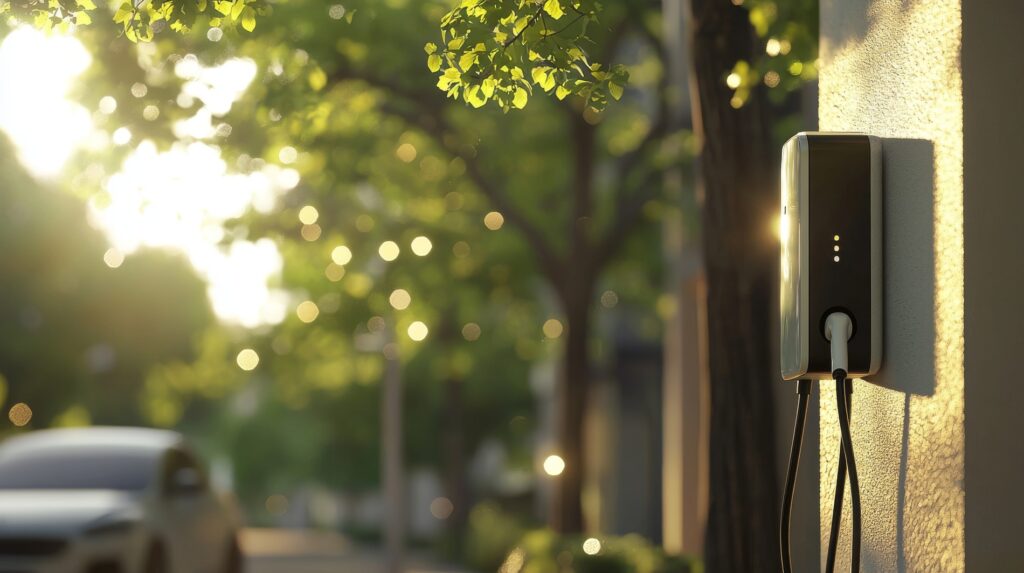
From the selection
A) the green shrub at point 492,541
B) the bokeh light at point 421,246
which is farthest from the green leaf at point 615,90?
the green shrub at point 492,541

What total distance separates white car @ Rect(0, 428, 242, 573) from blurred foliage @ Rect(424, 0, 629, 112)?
5768mm

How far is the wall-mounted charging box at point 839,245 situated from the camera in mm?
3633

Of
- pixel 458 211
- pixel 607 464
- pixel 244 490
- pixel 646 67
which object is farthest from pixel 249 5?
pixel 244 490

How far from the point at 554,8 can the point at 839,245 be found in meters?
1.71

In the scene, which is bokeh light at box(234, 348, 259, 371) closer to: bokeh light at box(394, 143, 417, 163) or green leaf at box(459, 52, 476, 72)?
bokeh light at box(394, 143, 417, 163)

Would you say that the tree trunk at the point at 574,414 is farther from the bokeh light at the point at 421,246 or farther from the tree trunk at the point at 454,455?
the tree trunk at the point at 454,455

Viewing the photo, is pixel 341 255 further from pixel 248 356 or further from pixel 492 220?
pixel 248 356

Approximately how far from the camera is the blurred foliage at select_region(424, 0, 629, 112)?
502 cm

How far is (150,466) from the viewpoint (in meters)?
11.3

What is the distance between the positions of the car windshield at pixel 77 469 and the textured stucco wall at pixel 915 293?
7.99 m

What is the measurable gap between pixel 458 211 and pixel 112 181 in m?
8.76

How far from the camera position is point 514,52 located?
5117mm

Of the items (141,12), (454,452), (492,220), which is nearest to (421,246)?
(492,220)

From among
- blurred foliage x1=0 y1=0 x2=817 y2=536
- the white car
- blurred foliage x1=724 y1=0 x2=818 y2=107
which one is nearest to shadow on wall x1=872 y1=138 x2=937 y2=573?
blurred foliage x1=0 y1=0 x2=817 y2=536
